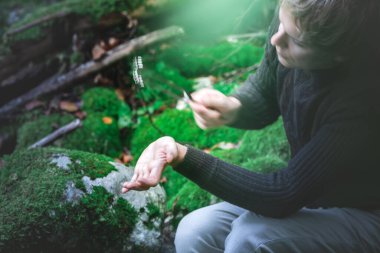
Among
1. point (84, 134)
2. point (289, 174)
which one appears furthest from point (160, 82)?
point (84, 134)

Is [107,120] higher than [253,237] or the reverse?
the reverse

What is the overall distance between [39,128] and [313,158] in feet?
9.19

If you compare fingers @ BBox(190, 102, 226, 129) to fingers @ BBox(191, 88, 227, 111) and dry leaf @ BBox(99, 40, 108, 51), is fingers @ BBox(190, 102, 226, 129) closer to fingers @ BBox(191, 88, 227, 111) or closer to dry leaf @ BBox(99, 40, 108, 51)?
fingers @ BBox(191, 88, 227, 111)

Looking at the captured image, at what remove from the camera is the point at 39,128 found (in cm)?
387

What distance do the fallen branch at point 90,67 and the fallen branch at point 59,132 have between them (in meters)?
0.64

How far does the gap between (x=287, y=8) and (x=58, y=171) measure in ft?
4.80

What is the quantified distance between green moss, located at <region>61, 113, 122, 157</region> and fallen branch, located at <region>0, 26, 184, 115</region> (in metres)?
0.57

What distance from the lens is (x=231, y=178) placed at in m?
1.79

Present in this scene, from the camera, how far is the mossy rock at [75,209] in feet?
7.29

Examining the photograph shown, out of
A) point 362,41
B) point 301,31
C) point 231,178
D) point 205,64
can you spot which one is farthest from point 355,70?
point 205,64

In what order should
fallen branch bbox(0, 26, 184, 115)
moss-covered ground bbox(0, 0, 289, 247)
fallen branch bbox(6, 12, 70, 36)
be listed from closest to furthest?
moss-covered ground bbox(0, 0, 289, 247)
fallen branch bbox(0, 26, 184, 115)
fallen branch bbox(6, 12, 70, 36)

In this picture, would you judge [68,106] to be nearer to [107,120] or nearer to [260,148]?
[107,120]

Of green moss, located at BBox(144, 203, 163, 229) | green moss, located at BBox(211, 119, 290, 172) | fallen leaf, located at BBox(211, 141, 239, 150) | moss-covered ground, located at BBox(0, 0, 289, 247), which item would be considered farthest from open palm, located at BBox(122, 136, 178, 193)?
fallen leaf, located at BBox(211, 141, 239, 150)

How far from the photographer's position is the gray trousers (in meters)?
1.85
